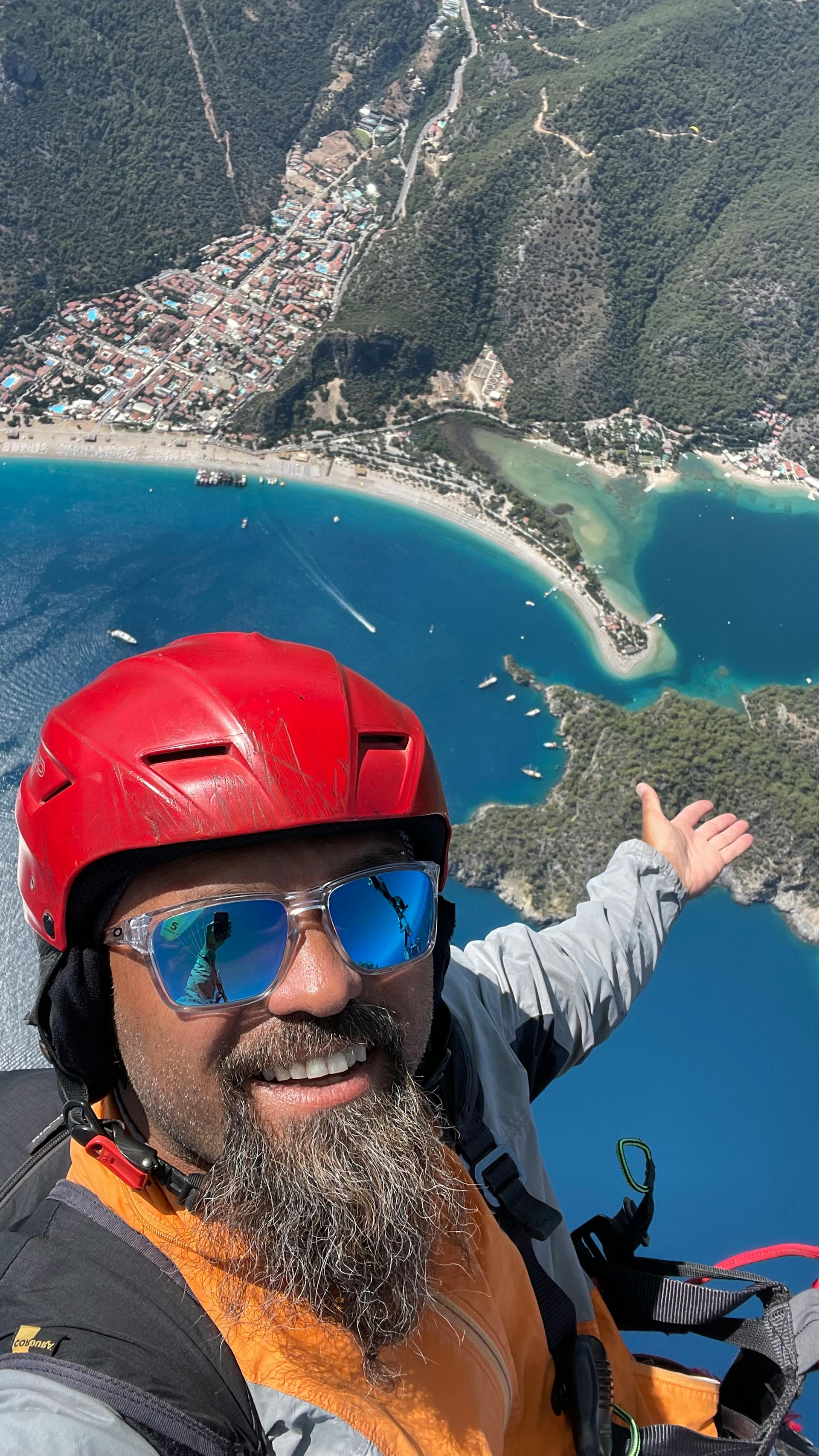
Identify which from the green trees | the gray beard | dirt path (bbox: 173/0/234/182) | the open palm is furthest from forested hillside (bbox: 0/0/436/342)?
the gray beard

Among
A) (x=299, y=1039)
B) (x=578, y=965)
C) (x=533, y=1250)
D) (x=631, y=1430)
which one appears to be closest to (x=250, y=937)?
(x=299, y=1039)

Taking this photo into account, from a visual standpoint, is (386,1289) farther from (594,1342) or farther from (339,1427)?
(594,1342)

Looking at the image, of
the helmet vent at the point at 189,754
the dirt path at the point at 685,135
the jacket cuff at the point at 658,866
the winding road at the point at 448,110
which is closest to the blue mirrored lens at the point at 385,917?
the helmet vent at the point at 189,754

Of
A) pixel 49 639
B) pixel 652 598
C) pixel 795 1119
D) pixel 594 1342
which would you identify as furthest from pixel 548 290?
pixel 594 1342

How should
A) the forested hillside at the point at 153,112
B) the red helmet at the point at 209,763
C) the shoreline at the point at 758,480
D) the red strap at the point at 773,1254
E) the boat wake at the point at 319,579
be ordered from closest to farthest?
the red helmet at the point at 209,763 < the red strap at the point at 773,1254 < the boat wake at the point at 319,579 < the shoreline at the point at 758,480 < the forested hillside at the point at 153,112

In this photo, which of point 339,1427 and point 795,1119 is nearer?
point 339,1427

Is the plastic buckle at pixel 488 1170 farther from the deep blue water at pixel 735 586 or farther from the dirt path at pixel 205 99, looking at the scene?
the dirt path at pixel 205 99
